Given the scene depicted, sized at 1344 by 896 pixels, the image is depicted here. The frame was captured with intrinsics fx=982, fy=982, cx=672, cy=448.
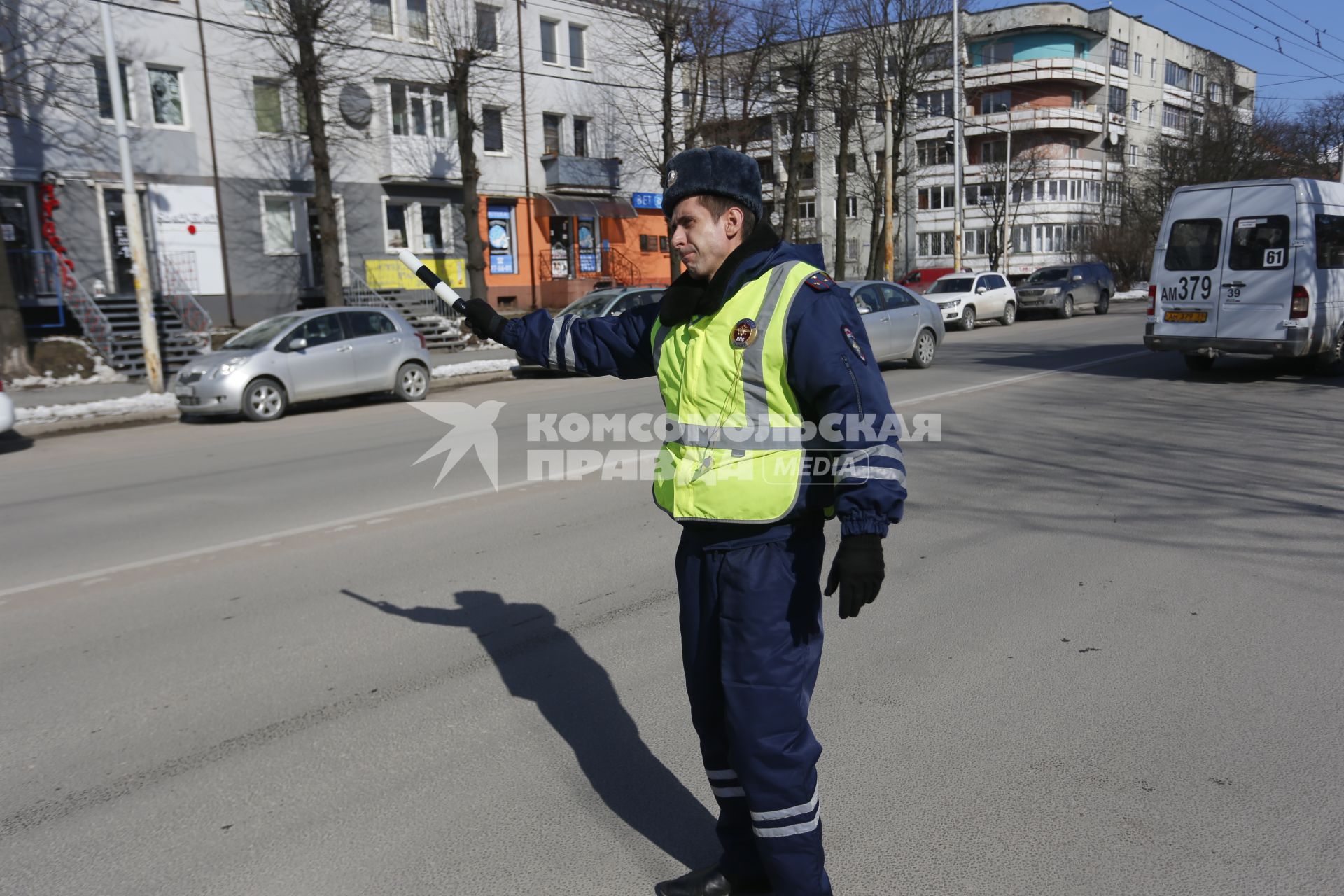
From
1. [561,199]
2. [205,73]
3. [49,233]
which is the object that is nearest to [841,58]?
[561,199]

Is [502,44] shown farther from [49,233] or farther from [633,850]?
[633,850]

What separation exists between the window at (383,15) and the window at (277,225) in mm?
6053

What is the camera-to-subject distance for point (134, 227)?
52.4 feet

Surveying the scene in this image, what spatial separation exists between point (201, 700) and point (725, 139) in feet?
92.2

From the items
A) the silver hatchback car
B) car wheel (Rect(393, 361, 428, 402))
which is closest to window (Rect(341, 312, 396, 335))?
the silver hatchback car

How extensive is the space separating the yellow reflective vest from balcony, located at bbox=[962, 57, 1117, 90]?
63200 mm

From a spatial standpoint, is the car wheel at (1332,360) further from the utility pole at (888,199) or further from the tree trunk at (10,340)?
the tree trunk at (10,340)

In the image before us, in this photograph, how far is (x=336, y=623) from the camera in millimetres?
5121

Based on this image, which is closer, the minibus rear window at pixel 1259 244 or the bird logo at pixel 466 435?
the bird logo at pixel 466 435

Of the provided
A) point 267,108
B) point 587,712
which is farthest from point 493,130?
point 587,712

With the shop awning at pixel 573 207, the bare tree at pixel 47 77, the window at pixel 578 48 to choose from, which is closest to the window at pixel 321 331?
the bare tree at pixel 47 77

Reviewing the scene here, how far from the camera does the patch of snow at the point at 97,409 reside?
46.5ft

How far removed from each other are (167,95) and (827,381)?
90.6 feet

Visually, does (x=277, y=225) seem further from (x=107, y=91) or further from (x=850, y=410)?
(x=850, y=410)
